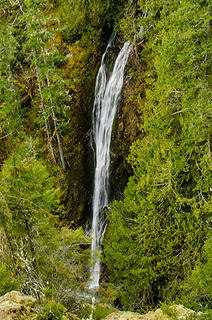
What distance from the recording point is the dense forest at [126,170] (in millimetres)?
5133

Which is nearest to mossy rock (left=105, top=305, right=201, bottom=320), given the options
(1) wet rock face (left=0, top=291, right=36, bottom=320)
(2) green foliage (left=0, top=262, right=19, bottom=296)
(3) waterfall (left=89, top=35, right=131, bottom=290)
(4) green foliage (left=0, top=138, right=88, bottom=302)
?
(4) green foliage (left=0, top=138, right=88, bottom=302)

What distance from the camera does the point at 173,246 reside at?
7262 millimetres

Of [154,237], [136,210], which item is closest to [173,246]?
[154,237]

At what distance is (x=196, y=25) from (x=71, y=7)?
10896 millimetres

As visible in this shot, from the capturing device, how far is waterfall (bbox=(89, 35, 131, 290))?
11758 millimetres

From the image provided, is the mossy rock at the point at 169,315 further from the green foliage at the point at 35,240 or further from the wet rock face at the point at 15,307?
the wet rock face at the point at 15,307

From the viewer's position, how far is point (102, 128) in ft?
40.8

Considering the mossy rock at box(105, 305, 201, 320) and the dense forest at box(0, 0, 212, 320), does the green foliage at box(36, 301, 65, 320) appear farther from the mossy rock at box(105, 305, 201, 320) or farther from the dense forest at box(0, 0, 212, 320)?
the mossy rock at box(105, 305, 201, 320)

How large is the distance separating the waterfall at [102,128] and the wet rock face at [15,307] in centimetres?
871

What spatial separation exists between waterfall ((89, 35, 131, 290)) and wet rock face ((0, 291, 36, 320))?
28.6 feet

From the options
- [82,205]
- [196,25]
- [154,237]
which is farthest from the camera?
[82,205]

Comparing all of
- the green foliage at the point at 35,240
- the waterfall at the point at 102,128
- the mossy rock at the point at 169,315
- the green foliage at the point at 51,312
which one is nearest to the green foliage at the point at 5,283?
the green foliage at the point at 35,240

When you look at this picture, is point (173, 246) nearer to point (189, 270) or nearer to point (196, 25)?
point (189, 270)

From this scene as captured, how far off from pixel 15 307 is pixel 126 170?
8.91 meters
